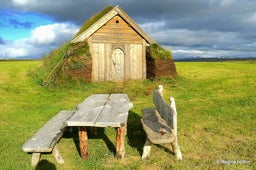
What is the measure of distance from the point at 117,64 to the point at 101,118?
1365 cm

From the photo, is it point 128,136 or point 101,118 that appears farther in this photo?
point 128,136

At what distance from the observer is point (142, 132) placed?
352 inches

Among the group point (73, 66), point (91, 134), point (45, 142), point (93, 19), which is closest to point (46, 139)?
point (45, 142)

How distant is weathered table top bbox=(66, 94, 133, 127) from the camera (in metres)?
6.08

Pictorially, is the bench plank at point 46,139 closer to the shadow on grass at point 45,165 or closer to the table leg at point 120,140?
the shadow on grass at point 45,165

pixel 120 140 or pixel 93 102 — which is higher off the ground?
pixel 93 102

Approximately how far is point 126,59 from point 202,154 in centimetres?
1364

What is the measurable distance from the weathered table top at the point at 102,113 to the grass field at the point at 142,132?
3.24ft

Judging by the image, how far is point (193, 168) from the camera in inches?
242

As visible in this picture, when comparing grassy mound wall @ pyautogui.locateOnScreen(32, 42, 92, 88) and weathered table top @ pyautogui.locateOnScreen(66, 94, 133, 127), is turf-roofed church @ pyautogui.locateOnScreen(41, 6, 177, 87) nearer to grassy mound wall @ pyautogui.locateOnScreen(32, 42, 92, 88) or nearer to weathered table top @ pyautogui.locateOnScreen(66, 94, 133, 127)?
grassy mound wall @ pyautogui.locateOnScreen(32, 42, 92, 88)

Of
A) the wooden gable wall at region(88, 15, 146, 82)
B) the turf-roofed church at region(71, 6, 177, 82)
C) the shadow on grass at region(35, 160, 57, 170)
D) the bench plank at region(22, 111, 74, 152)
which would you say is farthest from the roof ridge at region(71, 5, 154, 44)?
the shadow on grass at region(35, 160, 57, 170)

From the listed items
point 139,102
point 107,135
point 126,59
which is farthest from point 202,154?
point 126,59

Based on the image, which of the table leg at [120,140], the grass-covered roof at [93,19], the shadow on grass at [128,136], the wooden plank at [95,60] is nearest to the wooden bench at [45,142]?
the shadow on grass at [128,136]

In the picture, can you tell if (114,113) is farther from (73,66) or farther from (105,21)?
(105,21)
